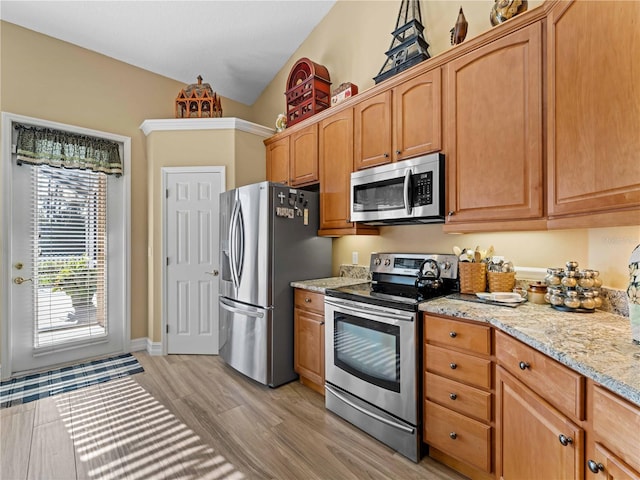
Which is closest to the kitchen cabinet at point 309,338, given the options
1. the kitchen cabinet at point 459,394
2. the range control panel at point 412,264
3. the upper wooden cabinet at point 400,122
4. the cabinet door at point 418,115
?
the range control panel at point 412,264

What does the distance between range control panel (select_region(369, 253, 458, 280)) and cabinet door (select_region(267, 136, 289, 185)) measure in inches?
53.2

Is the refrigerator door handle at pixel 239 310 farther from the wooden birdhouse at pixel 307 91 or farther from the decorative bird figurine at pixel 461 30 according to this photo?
the decorative bird figurine at pixel 461 30

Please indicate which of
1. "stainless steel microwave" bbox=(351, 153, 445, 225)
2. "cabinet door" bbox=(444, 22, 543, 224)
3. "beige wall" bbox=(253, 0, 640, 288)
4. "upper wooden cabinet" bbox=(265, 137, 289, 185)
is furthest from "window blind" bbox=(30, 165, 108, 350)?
"cabinet door" bbox=(444, 22, 543, 224)

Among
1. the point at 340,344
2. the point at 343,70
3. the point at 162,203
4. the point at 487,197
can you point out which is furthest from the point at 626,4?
the point at 162,203

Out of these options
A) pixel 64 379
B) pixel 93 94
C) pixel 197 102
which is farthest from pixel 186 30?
pixel 64 379

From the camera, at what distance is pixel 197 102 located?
11.7 ft

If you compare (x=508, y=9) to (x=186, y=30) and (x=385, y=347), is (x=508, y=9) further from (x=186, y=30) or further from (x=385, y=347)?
(x=186, y=30)

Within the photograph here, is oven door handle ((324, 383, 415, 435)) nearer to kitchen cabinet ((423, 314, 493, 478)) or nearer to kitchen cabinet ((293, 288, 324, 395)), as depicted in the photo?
kitchen cabinet ((423, 314, 493, 478))

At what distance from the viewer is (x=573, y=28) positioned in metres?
1.40

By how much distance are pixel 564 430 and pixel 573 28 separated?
164 centimetres

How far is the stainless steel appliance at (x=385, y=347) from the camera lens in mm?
1826

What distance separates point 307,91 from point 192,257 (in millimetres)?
2154

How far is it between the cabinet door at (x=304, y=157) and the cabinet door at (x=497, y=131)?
4.25 feet

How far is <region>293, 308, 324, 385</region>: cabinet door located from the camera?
2.53 metres
